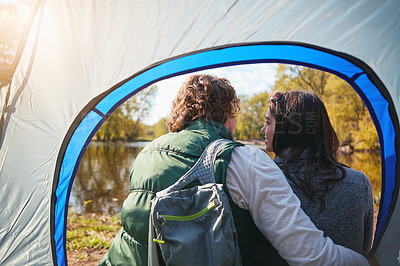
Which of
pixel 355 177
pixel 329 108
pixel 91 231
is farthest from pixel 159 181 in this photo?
pixel 329 108

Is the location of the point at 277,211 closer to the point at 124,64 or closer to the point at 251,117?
the point at 124,64

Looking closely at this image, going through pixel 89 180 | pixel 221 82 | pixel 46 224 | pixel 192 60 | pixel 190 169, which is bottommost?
pixel 89 180

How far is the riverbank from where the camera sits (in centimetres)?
398

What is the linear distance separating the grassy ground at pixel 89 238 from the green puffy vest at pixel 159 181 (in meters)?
2.88

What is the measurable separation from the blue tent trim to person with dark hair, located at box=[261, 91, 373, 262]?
1.05 ft

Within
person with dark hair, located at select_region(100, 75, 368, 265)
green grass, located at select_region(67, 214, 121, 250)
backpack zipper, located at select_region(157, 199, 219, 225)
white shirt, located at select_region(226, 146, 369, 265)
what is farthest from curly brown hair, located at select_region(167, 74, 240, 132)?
green grass, located at select_region(67, 214, 121, 250)

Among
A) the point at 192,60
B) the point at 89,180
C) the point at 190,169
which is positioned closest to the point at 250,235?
the point at 190,169

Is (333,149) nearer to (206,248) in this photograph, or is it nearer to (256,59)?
(256,59)

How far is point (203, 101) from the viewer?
1594mm

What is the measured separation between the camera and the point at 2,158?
2.03 metres

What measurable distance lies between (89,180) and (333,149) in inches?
344

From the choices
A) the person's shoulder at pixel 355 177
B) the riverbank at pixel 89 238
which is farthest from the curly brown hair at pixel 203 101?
the riverbank at pixel 89 238

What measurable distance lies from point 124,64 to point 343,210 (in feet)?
4.88

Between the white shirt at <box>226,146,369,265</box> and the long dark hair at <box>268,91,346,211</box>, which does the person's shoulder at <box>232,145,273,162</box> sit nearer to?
the white shirt at <box>226,146,369,265</box>
